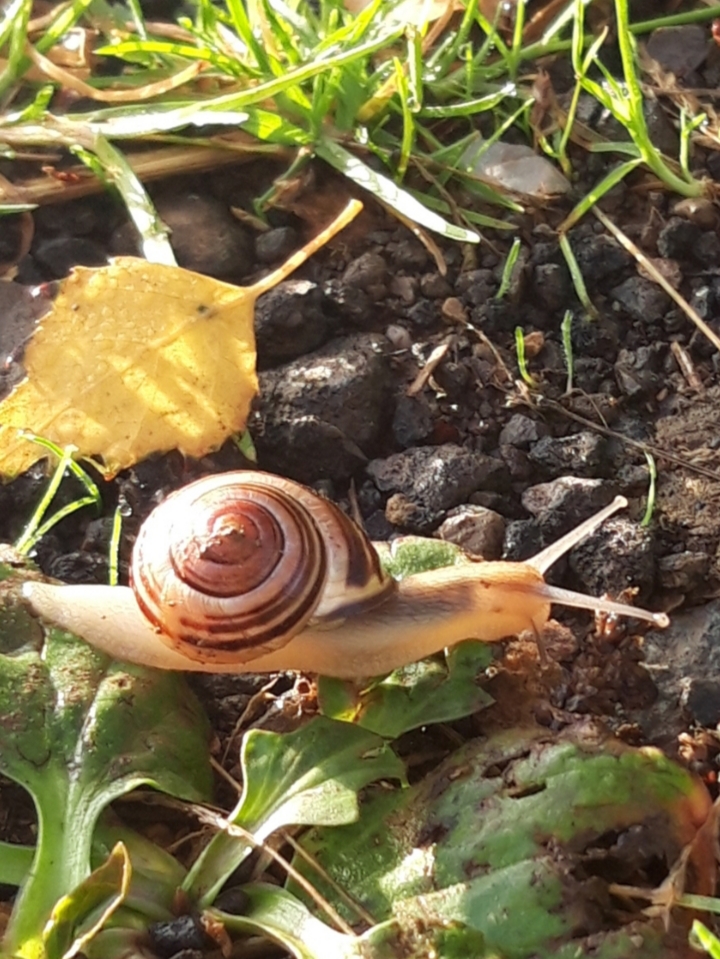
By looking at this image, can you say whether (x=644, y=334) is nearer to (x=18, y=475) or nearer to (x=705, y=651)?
(x=705, y=651)

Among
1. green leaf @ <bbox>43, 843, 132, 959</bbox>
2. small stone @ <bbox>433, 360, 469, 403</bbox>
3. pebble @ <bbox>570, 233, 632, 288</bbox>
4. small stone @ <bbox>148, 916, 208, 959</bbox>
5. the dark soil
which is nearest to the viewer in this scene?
green leaf @ <bbox>43, 843, 132, 959</bbox>

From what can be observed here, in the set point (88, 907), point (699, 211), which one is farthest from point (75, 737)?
point (699, 211)

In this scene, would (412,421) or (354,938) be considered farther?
(412,421)

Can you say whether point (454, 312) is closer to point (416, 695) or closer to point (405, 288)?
point (405, 288)

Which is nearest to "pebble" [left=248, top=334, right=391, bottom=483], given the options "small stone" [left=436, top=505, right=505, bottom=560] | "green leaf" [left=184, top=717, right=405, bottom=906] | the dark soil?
the dark soil

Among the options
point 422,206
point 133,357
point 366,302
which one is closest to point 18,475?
point 133,357

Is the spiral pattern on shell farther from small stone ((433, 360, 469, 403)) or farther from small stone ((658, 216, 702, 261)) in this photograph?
small stone ((658, 216, 702, 261))
